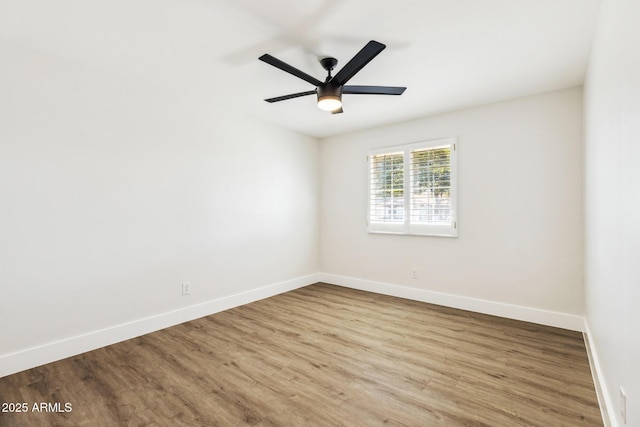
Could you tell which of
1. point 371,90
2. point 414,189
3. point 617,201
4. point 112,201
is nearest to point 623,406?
point 617,201

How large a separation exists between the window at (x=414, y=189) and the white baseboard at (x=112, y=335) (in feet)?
6.96

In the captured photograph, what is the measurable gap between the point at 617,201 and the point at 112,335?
3.86m

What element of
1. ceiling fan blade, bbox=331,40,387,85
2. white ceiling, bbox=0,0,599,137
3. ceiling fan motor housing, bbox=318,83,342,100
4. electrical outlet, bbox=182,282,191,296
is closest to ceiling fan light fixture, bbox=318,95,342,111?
ceiling fan motor housing, bbox=318,83,342,100

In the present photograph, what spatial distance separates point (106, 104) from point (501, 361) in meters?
4.12

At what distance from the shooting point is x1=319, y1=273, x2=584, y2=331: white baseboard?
3152mm

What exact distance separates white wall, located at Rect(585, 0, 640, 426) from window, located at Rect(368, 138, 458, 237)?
1615 millimetres

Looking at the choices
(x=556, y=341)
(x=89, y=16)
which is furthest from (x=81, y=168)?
(x=556, y=341)

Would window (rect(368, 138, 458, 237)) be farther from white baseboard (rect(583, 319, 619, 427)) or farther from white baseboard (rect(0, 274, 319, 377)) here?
white baseboard (rect(0, 274, 319, 377))

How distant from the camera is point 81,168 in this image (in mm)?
2660

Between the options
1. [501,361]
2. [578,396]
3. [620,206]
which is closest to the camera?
[620,206]

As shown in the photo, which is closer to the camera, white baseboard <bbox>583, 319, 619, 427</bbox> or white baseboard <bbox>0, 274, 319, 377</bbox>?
white baseboard <bbox>583, 319, 619, 427</bbox>

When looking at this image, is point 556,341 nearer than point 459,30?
No

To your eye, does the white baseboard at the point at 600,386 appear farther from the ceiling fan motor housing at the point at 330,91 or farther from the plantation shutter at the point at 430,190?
the ceiling fan motor housing at the point at 330,91

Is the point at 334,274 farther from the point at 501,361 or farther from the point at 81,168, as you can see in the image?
the point at 81,168
